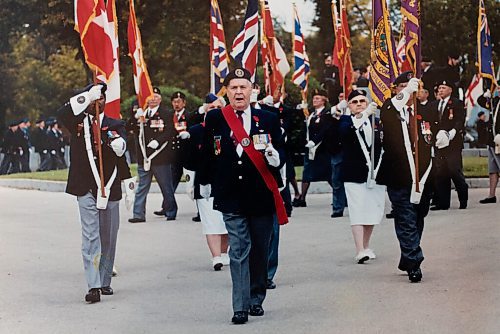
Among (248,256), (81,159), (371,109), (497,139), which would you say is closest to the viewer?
(248,256)

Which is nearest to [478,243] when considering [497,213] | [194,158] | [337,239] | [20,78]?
[337,239]

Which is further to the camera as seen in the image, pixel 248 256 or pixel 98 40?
pixel 98 40

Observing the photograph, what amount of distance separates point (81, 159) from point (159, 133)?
6895 millimetres

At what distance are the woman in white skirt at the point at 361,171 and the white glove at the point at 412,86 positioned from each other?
1.12m

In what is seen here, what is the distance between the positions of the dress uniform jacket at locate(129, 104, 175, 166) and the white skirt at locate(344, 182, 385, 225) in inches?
209

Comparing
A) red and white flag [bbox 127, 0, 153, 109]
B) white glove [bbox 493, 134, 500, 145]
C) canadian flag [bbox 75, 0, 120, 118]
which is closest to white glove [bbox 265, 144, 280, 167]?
canadian flag [bbox 75, 0, 120, 118]

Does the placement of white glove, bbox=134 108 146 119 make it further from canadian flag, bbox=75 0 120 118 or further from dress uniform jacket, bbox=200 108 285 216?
dress uniform jacket, bbox=200 108 285 216

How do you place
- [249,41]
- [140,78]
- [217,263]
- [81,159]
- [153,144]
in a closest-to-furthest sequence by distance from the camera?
[81,159], [217,263], [249,41], [140,78], [153,144]

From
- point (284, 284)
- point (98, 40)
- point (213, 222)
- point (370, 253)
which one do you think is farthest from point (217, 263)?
point (98, 40)

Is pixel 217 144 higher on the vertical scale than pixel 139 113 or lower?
higher

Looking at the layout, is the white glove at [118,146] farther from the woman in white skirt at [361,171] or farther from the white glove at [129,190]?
the woman in white skirt at [361,171]

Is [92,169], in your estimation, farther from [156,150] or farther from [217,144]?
[156,150]

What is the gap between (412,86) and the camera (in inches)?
392

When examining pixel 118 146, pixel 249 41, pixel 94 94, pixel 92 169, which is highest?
pixel 249 41
